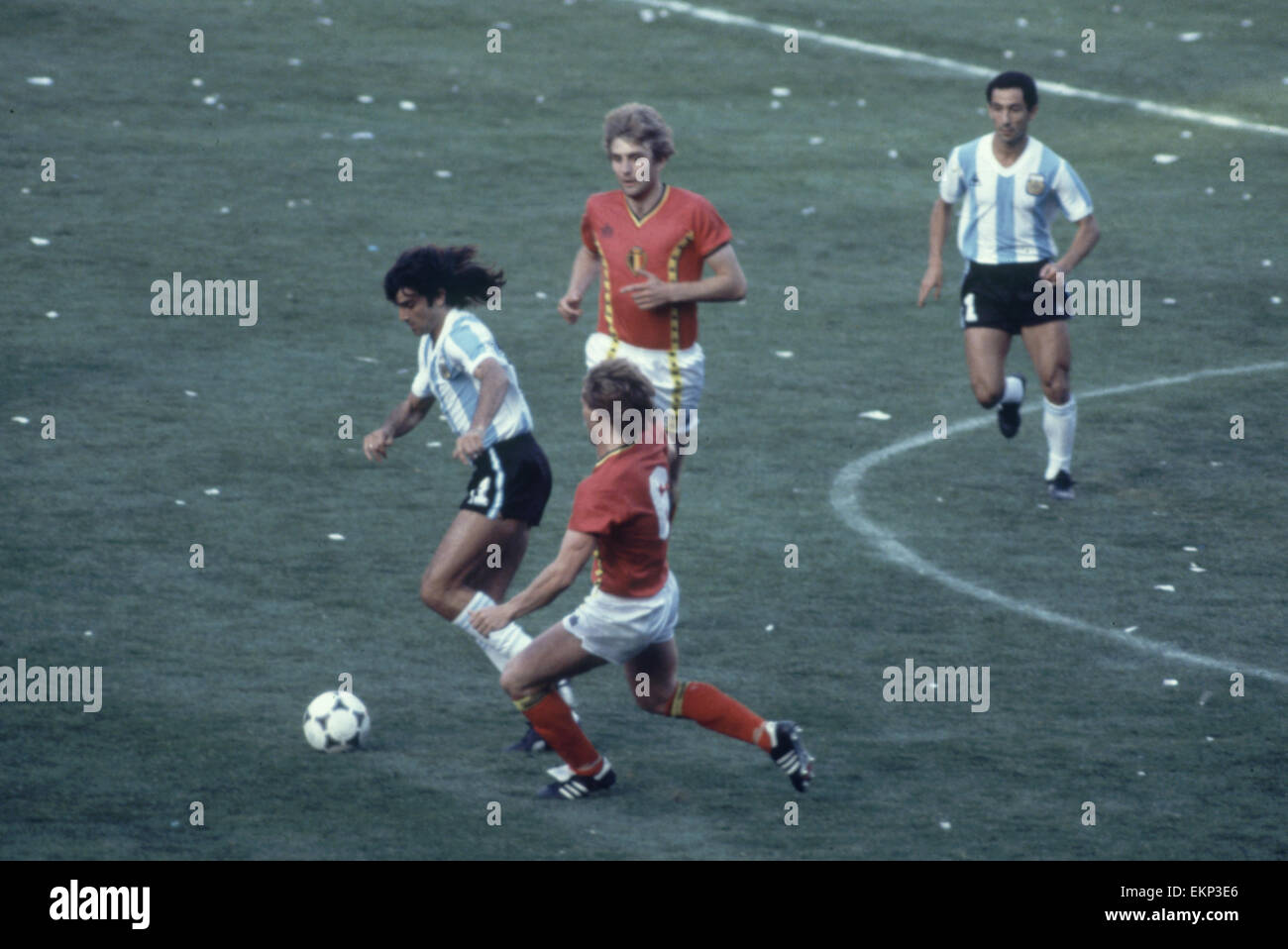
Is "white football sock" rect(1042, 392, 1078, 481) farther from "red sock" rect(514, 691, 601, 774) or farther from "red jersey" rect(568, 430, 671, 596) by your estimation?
"red sock" rect(514, 691, 601, 774)

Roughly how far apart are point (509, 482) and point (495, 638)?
677 millimetres

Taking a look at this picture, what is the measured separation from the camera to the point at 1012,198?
11.7 meters

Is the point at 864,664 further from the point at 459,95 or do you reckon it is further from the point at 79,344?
the point at 459,95

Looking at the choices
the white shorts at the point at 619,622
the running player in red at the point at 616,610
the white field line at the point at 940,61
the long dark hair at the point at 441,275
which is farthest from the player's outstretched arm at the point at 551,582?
the white field line at the point at 940,61

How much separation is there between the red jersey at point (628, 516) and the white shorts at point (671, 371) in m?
1.85

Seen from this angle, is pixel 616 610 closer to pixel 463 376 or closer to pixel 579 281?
pixel 463 376

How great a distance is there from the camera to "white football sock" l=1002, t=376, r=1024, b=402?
11992 mm

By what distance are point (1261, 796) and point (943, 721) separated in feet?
4.74

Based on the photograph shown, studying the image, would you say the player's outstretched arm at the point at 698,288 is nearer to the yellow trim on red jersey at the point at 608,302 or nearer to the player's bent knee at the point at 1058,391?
the yellow trim on red jersey at the point at 608,302

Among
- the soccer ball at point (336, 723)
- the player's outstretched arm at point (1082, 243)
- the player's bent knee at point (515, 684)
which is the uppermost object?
the player's outstretched arm at point (1082, 243)

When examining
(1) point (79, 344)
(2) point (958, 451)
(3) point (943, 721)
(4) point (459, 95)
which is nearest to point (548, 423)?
(2) point (958, 451)

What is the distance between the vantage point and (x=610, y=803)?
7.73 m

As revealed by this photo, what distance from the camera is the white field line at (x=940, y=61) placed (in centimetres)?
2131

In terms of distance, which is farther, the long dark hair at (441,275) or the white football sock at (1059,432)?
the white football sock at (1059,432)
